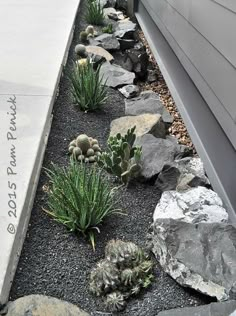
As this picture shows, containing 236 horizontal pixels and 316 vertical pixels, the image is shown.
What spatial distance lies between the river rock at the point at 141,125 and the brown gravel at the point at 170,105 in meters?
0.43

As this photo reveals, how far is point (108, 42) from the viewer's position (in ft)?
17.0

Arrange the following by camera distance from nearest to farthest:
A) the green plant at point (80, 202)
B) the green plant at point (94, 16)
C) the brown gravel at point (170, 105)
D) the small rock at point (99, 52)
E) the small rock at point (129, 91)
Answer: the green plant at point (80, 202) → the brown gravel at point (170, 105) → the small rock at point (129, 91) → the small rock at point (99, 52) → the green plant at point (94, 16)

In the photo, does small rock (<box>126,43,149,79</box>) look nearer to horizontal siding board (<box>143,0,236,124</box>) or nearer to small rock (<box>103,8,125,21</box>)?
horizontal siding board (<box>143,0,236,124</box>)

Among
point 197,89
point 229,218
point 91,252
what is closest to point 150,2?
point 197,89

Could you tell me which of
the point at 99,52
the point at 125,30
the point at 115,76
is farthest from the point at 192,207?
the point at 125,30

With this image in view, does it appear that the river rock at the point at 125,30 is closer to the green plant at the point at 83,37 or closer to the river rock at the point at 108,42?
the river rock at the point at 108,42

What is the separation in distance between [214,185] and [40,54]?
99.8 inches

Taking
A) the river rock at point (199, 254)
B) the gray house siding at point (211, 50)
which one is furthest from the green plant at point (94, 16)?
the river rock at point (199, 254)

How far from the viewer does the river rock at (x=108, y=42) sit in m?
5.12

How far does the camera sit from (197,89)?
3.27 metres

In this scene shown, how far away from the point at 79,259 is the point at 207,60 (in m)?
1.62

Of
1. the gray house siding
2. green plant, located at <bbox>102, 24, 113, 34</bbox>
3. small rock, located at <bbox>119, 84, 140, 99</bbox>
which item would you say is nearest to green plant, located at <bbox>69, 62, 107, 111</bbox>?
small rock, located at <bbox>119, 84, 140, 99</bbox>

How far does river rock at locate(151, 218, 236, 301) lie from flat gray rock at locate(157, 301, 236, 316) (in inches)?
3.6

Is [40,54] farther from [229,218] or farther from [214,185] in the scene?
[229,218]
